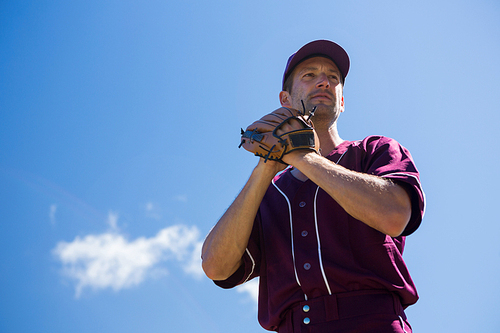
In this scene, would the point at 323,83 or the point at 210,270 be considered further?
the point at 323,83

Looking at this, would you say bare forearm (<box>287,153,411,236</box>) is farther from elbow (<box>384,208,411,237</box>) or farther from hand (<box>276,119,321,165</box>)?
hand (<box>276,119,321,165</box>)

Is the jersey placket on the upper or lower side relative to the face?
lower

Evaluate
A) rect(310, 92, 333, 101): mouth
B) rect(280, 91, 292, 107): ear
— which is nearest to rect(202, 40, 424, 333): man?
rect(310, 92, 333, 101): mouth

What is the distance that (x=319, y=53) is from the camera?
4688 millimetres

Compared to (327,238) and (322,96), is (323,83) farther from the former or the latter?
(327,238)

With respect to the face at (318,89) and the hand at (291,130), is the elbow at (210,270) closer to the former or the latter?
the hand at (291,130)

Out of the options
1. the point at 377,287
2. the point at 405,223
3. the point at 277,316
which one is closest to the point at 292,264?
the point at 277,316

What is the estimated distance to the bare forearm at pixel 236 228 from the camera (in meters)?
3.44

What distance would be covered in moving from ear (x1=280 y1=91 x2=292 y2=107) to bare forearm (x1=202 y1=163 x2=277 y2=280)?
4.74ft

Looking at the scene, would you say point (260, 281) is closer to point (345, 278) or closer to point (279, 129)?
point (345, 278)

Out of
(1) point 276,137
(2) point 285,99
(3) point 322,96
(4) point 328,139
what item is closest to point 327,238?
(1) point 276,137

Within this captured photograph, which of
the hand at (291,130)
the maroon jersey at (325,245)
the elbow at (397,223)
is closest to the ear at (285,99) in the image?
the maroon jersey at (325,245)

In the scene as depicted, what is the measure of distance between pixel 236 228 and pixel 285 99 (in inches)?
73.7

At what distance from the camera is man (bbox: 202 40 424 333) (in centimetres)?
287
